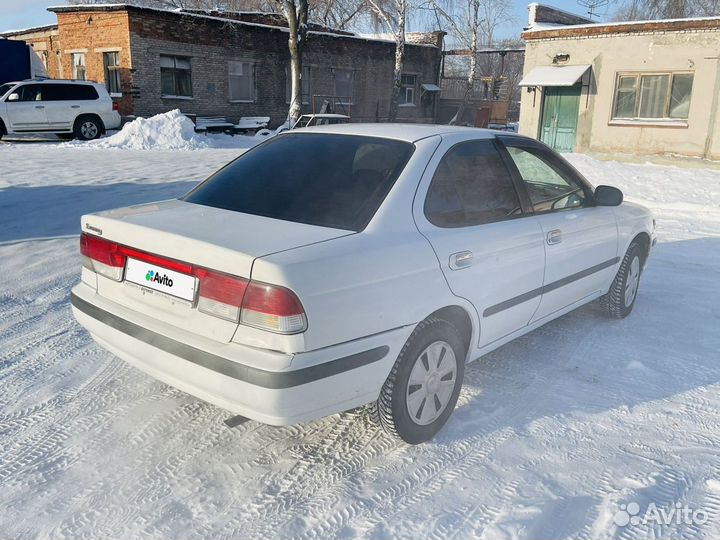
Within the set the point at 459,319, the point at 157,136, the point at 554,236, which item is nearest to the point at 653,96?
the point at 157,136

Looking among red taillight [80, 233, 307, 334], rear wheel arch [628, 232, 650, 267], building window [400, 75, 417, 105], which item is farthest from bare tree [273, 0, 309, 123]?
red taillight [80, 233, 307, 334]

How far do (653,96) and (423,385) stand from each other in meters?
16.0

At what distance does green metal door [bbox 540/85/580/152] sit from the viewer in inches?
696

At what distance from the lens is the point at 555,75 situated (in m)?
17.1

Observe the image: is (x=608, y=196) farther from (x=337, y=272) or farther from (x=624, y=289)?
(x=337, y=272)

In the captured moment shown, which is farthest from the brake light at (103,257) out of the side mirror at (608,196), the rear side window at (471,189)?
the side mirror at (608,196)

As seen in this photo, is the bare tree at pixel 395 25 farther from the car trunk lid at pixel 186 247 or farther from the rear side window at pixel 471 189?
the car trunk lid at pixel 186 247

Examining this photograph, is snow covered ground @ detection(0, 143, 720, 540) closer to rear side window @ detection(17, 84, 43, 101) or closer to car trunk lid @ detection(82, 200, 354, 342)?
car trunk lid @ detection(82, 200, 354, 342)

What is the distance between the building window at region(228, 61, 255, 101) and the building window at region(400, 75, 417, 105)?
28.6 ft

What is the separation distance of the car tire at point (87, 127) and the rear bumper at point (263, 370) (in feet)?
57.3

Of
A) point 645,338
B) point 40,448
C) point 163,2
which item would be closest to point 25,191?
point 40,448

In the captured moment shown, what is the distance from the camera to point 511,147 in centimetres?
383

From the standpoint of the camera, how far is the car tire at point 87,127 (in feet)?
59.7

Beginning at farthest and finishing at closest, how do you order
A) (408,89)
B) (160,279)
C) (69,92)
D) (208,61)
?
(408,89) → (208,61) → (69,92) → (160,279)
